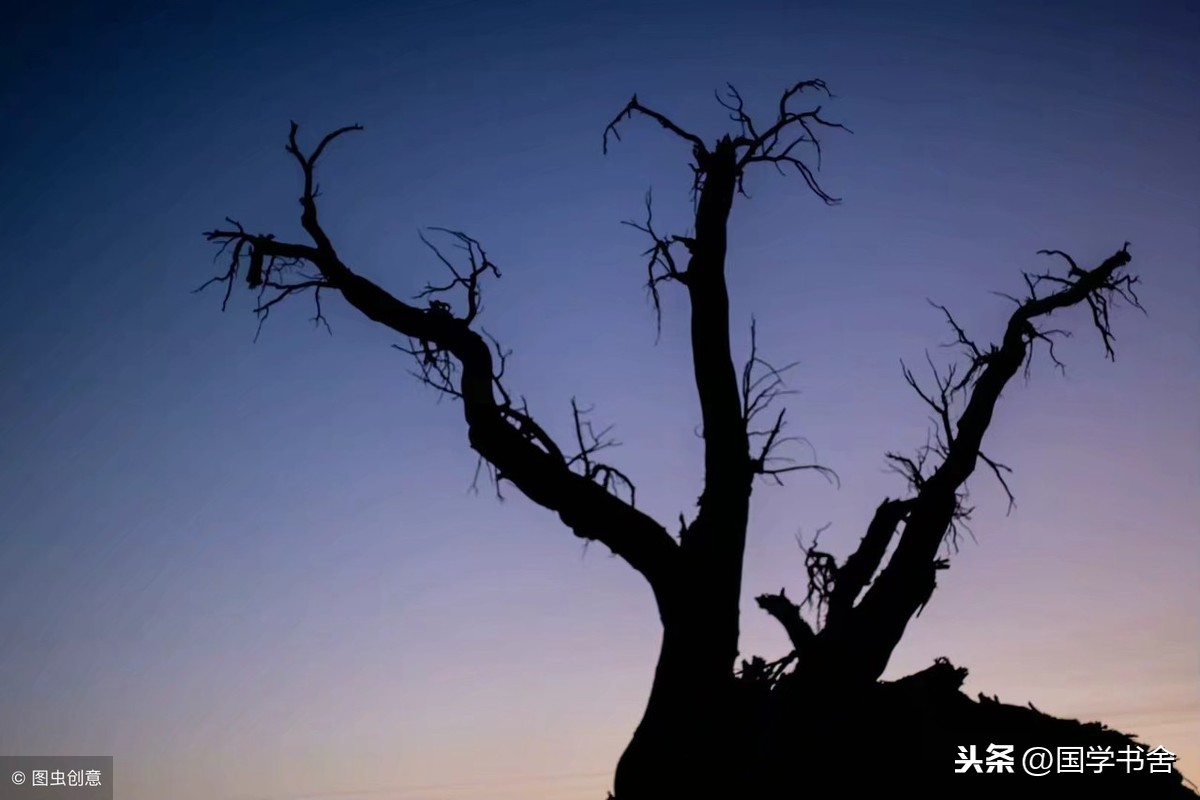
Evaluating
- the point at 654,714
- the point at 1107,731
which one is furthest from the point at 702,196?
the point at 1107,731

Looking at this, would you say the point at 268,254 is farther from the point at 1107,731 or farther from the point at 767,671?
the point at 1107,731

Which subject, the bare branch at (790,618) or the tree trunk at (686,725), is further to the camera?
the bare branch at (790,618)
